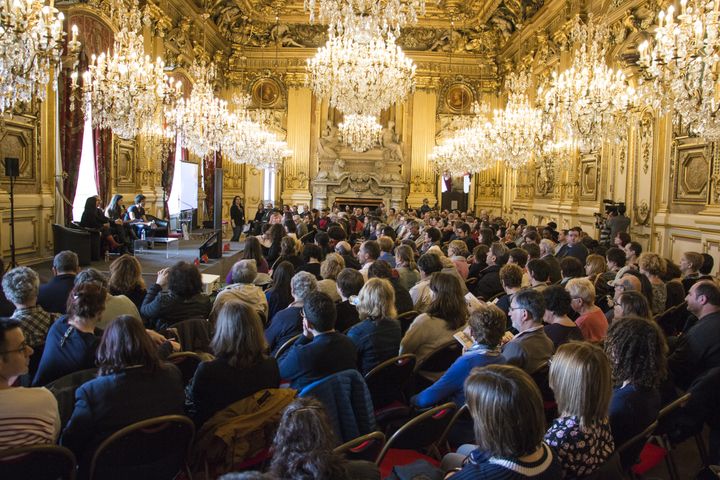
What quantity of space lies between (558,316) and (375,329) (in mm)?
1220

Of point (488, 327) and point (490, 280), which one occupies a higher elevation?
point (488, 327)

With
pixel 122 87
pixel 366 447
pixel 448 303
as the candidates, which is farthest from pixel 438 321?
pixel 122 87

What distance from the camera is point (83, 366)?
10.1 ft

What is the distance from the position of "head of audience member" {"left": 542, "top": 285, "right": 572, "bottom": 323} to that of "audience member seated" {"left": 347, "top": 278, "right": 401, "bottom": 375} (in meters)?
1.00

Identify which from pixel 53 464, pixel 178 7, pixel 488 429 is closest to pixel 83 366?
pixel 53 464

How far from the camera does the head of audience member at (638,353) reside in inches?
105

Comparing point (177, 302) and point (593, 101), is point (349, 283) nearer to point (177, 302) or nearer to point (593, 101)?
point (177, 302)

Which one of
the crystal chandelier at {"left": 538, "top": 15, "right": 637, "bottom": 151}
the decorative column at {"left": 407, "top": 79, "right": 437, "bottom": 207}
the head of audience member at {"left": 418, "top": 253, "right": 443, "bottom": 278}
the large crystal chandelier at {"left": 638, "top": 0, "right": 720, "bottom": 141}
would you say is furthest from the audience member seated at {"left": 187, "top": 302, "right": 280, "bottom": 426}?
the decorative column at {"left": 407, "top": 79, "right": 437, "bottom": 207}

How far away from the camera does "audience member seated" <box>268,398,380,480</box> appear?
5.06ft

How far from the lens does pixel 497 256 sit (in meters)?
6.90

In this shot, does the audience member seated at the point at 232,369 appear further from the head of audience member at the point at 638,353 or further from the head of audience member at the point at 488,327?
the head of audience member at the point at 638,353

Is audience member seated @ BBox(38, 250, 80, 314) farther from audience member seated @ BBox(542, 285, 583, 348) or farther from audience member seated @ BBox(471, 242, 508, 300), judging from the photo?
audience member seated @ BBox(471, 242, 508, 300)

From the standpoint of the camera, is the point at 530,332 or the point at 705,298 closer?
the point at 530,332

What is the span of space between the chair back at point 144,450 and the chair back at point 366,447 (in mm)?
683
